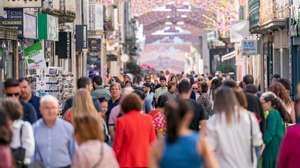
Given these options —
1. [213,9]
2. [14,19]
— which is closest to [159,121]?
[14,19]

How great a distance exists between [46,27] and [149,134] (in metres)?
20.9

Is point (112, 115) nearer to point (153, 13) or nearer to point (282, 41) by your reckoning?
point (282, 41)

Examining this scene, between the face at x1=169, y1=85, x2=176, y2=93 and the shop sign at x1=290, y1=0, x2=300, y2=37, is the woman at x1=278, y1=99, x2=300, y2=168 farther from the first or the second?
the shop sign at x1=290, y1=0, x2=300, y2=37

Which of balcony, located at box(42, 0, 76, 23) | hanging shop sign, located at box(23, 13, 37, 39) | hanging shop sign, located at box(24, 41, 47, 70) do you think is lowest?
hanging shop sign, located at box(24, 41, 47, 70)

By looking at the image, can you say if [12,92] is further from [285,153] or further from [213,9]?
[213,9]

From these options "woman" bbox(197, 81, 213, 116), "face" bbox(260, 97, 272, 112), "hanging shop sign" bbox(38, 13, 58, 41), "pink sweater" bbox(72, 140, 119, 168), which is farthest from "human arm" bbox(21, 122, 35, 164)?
"hanging shop sign" bbox(38, 13, 58, 41)

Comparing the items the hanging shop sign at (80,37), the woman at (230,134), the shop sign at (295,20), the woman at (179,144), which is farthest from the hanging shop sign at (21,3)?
the hanging shop sign at (80,37)

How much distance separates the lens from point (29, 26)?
30031 millimetres

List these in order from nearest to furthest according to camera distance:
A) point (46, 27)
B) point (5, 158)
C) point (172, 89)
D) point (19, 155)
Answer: point (5, 158) < point (19, 155) < point (172, 89) < point (46, 27)

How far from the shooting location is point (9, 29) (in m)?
27.8

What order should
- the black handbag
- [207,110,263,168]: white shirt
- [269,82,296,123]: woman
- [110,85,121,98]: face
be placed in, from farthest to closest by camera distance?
[110,85,121,98]: face, [269,82,296,123]: woman, [207,110,263,168]: white shirt, the black handbag

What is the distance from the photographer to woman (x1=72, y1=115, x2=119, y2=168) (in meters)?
10.7

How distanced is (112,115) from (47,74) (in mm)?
6806

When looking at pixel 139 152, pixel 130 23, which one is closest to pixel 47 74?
pixel 139 152
